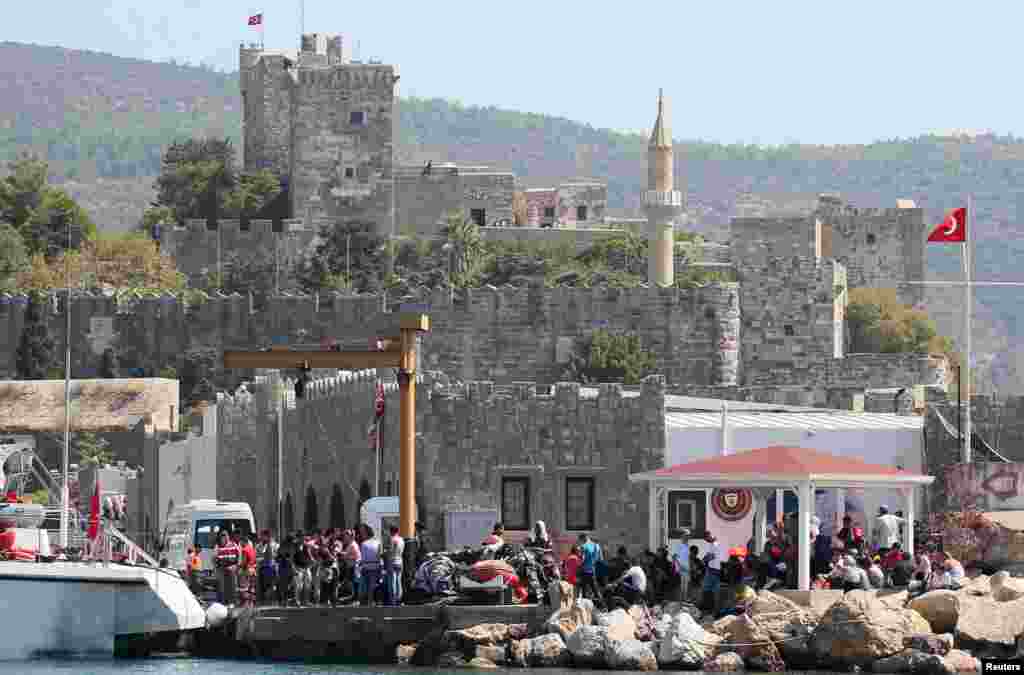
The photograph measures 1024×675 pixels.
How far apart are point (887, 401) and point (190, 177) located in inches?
2067

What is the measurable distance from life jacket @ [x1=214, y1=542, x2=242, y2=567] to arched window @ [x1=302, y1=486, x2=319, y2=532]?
1086cm

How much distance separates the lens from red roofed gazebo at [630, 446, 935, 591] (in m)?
33.4

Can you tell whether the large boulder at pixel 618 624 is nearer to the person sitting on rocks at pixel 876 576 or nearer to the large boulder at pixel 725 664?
the large boulder at pixel 725 664

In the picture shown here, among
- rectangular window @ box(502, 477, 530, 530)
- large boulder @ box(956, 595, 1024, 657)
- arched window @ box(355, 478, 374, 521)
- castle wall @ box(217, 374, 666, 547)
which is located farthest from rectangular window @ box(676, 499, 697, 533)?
large boulder @ box(956, 595, 1024, 657)

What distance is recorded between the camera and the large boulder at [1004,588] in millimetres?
31891

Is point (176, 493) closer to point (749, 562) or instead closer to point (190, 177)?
point (749, 562)

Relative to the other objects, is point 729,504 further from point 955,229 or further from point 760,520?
point 955,229

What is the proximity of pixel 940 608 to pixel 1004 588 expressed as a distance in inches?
31.1

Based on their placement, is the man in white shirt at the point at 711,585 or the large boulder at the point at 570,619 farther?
the man in white shirt at the point at 711,585

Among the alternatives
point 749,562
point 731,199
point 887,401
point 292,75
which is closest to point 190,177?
point 292,75

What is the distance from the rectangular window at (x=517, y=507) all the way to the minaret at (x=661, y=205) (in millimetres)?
31564

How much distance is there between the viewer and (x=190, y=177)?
98.5 m

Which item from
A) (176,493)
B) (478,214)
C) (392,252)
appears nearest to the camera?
(176,493)

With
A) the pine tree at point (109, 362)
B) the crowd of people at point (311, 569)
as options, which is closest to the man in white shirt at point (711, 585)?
the crowd of people at point (311, 569)
